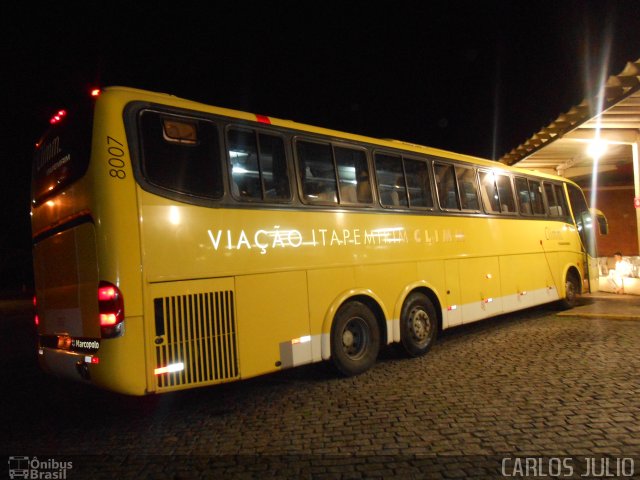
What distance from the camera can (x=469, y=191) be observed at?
8.61 m

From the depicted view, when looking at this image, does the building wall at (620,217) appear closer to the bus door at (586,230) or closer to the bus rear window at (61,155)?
the bus door at (586,230)

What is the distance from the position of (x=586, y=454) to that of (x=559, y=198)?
930cm

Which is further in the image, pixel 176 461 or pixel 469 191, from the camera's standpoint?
pixel 469 191

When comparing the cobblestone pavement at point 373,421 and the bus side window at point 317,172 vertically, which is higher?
the bus side window at point 317,172

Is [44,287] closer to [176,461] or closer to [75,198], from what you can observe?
[75,198]

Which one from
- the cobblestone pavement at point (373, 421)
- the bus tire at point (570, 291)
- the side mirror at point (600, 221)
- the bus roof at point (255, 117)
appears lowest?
the cobblestone pavement at point (373, 421)

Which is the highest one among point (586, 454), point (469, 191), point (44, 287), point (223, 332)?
point (469, 191)

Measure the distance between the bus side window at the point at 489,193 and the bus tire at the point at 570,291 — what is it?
12.1ft

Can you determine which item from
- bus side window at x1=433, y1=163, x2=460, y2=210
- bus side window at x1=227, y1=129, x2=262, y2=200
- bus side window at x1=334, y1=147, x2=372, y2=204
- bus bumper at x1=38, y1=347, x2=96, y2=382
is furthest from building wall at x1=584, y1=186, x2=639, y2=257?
bus bumper at x1=38, y1=347, x2=96, y2=382

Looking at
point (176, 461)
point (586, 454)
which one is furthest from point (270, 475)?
point (586, 454)

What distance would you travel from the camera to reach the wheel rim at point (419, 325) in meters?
7.23

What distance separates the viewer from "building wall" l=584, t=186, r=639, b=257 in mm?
21828

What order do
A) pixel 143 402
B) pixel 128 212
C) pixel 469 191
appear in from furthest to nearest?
pixel 469 191, pixel 143 402, pixel 128 212

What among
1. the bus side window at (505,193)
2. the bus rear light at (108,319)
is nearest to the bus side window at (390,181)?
the bus side window at (505,193)
